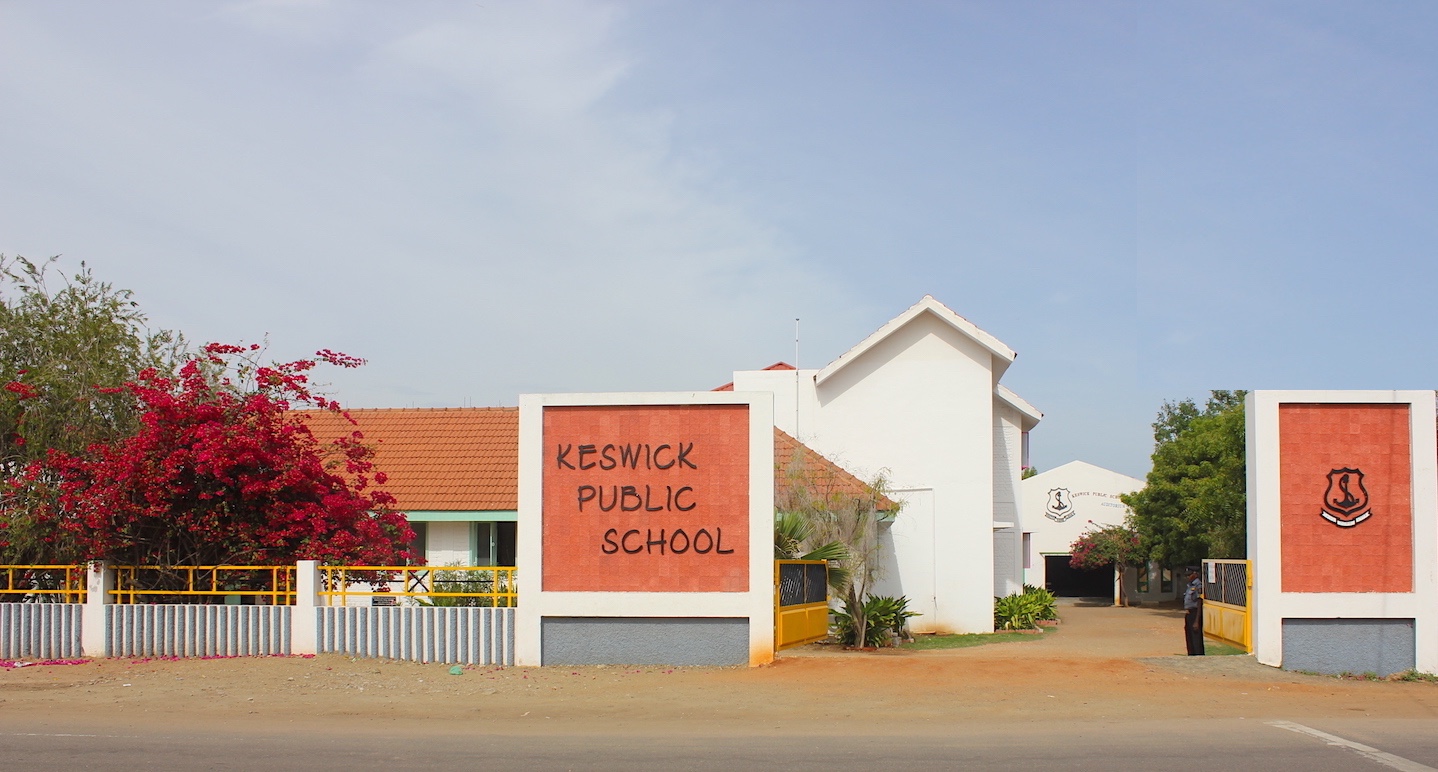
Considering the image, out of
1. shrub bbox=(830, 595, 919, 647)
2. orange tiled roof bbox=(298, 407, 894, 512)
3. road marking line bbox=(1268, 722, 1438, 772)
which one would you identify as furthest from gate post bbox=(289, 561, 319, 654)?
road marking line bbox=(1268, 722, 1438, 772)

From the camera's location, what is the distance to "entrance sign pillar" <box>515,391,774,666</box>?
15266 mm

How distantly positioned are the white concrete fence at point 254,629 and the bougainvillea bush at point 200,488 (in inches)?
29.4

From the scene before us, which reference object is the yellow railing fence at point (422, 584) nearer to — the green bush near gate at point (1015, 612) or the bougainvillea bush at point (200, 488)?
the bougainvillea bush at point (200, 488)

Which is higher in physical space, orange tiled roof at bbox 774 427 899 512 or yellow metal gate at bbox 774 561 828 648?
orange tiled roof at bbox 774 427 899 512

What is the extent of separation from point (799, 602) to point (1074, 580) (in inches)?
1433

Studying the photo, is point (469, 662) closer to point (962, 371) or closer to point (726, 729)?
point (726, 729)

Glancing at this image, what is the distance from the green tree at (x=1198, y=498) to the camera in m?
29.6

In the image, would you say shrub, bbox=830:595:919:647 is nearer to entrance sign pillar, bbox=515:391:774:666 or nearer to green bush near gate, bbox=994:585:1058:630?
entrance sign pillar, bbox=515:391:774:666

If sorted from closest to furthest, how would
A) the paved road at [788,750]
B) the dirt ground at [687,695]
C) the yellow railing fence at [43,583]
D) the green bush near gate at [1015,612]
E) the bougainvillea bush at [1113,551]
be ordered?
the paved road at [788,750], the dirt ground at [687,695], the yellow railing fence at [43,583], the green bush near gate at [1015,612], the bougainvillea bush at [1113,551]

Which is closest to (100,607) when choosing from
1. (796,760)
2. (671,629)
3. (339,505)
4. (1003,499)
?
(339,505)

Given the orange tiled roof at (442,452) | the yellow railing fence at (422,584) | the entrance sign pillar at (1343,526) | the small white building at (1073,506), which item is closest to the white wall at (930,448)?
the orange tiled roof at (442,452)

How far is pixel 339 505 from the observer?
55.8 ft

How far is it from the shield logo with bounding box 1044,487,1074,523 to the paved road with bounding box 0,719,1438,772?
36273mm

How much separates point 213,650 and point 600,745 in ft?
27.8
